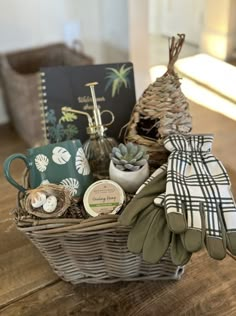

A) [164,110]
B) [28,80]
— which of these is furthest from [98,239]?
[28,80]

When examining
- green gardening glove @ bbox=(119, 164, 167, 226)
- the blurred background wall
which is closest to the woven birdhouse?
green gardening glove @ bbox=(119, 164, 167, 226)

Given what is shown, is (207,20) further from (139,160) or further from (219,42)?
(139,160)

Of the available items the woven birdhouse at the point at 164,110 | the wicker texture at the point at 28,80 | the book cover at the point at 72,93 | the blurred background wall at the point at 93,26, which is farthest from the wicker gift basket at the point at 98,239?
the wicker texture at the point at 28,80

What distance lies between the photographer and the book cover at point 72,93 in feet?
3.08

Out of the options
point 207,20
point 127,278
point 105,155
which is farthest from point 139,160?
point 207,20

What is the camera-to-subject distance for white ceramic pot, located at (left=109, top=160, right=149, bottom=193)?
771 millimetres

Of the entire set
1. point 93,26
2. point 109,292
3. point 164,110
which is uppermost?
point 164,110

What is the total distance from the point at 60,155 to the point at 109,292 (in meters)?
0.27

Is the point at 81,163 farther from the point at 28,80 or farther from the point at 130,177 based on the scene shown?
the point at 28,80

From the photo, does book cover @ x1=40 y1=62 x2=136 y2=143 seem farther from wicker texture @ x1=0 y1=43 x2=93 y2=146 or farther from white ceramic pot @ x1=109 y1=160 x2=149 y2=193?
wicker texture @ x1=0 y1=43 x2=93 y2=146

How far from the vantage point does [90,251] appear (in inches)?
28.7

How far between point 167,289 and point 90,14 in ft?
5.66

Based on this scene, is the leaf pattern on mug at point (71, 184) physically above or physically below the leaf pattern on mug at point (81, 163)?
below

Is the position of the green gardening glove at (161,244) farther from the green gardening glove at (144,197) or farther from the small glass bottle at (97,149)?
the small glass bottle at (97,149)
